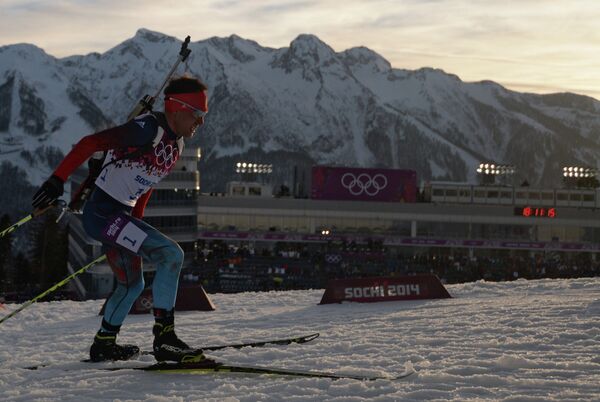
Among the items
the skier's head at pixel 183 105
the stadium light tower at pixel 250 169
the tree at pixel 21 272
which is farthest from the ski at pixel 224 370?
the stadium light tower at pixel 250 169

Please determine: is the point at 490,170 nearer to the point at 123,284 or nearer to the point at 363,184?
the point at 363,184

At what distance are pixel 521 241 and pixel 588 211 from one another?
989 centimetres

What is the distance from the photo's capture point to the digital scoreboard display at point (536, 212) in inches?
3489

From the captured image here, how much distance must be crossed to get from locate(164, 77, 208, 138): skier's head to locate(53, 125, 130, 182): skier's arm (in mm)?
487

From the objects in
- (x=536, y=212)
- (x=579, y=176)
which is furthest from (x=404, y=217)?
(x=579, y=176)

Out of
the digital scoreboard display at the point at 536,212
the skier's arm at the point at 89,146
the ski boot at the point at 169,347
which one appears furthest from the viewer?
the digital scoreboard display at the point at 536,212

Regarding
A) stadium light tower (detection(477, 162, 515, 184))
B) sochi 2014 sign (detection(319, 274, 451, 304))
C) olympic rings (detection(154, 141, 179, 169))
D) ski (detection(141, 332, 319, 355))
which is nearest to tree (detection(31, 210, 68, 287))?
stadium light tower (detection(477, 162, 515, 184))

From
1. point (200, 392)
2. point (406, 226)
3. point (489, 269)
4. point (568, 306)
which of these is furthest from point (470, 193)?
point (200, 392)

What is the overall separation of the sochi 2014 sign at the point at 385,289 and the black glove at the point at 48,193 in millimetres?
8938

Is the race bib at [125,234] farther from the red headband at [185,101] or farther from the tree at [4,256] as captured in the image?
the tree at [4,256]

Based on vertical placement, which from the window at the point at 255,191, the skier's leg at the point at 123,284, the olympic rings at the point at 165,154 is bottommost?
the skier's leg at the point at 123,284

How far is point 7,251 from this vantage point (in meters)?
82.0

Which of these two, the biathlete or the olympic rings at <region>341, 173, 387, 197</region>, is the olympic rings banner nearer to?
the olympic rings at <region>341, 173, 387, 197</region>

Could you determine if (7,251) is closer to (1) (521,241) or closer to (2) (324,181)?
(2) (324,181)
